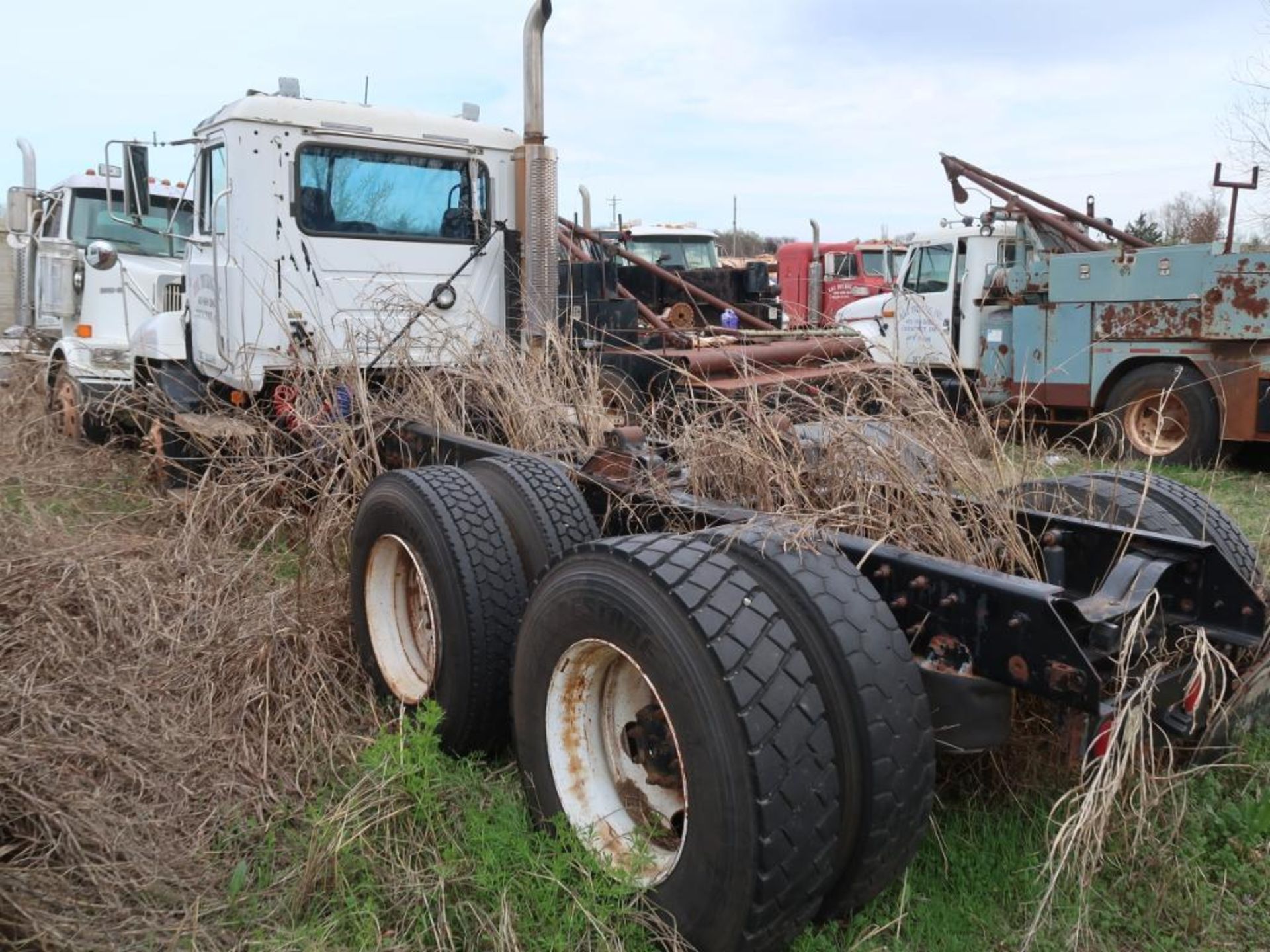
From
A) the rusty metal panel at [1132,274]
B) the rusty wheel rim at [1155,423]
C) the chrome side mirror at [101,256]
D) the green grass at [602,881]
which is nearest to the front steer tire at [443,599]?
the green grass at [602,881]

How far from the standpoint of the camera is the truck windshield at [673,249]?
1498cm

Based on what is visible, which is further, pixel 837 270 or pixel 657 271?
pixel 837 270

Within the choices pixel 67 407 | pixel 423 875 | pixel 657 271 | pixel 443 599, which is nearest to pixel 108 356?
pixel 67 407

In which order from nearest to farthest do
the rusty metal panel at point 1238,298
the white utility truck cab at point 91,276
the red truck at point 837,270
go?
1. the white utility truck cab at point 91,276
2. the rusty metal panel at point 1238,298
3. the red truck at point 837,270

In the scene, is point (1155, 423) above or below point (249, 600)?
above

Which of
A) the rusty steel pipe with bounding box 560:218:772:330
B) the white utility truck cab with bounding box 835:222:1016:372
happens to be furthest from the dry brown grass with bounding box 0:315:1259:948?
the white utility truck cab with bounding box 835:222:1016:372

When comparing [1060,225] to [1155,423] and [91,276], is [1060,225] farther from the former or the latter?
[91,276]

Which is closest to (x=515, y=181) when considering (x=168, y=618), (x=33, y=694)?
(x=168, y=618)

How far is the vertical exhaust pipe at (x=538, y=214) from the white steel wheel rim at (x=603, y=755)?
407cm

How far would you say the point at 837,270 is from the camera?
20109 millimetres

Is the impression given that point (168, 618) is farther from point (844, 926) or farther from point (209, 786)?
point (844, 926)

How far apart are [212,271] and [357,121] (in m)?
1.22

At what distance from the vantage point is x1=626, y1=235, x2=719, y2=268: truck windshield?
49.1 feet

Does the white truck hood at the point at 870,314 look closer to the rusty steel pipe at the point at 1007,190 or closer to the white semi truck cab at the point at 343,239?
the rusty steel pipe at the point at 1007,190
